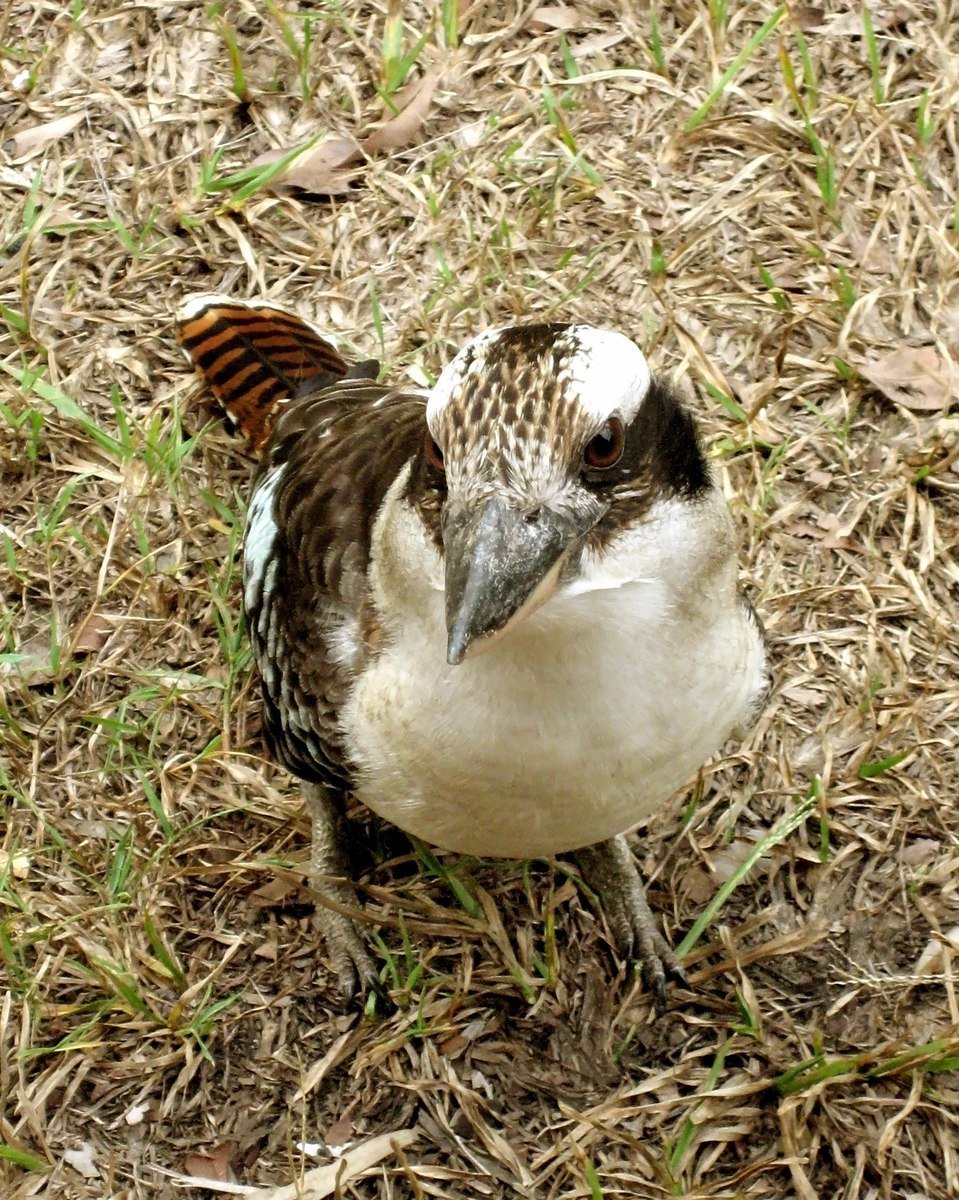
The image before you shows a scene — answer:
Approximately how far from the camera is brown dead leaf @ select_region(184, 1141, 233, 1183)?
372 cm

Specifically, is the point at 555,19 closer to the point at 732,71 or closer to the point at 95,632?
the point at 732,71

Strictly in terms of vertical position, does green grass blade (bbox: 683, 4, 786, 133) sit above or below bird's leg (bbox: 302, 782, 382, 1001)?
above

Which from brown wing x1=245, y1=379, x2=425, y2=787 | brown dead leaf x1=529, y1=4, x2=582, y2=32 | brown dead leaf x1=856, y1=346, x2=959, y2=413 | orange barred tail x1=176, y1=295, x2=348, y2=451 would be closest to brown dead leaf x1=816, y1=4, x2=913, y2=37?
brown dead leaf x1=529, y1=4, x2=582, y2=32

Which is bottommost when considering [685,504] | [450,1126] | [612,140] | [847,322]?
[450,1126]

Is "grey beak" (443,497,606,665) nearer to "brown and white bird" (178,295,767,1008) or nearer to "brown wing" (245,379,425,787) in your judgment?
"brown and white bird" (178,295,767,1008)

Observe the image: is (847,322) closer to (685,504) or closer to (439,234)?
(439,234)

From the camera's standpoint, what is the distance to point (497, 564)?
255cm

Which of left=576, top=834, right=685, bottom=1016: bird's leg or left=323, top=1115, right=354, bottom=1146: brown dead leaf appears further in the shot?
left=576, top=834, right=685, bottom=1016: bird's leg

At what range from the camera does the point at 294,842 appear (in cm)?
424

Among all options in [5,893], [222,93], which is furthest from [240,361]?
[5,893]

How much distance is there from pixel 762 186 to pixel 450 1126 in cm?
329

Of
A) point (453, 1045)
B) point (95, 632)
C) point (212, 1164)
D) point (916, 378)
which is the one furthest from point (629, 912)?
point (916, 378)

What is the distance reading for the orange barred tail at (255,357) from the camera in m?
4.63

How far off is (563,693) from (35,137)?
3.59m
